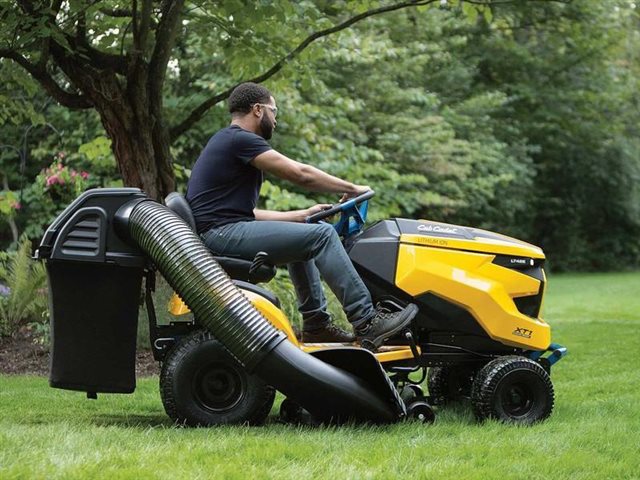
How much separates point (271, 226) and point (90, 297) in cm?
94

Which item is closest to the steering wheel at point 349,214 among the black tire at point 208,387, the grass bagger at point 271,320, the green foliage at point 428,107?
the grass bagger at point 271,320

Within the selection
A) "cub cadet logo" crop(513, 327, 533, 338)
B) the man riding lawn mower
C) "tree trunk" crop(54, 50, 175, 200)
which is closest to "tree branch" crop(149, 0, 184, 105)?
"tree trunk" crop(54, 50, 175, 200)

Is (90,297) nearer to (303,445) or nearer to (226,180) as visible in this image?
(226,180)

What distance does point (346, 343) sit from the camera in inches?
199

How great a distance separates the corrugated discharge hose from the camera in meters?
4.33

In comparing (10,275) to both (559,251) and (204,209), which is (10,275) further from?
(559,251)

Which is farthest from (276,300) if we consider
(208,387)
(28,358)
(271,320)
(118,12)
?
(118,12)

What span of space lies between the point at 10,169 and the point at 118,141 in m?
7.45

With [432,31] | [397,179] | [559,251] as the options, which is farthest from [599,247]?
[397,179]

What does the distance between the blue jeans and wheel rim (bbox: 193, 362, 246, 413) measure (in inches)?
22.8

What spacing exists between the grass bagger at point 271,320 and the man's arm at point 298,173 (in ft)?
0.32

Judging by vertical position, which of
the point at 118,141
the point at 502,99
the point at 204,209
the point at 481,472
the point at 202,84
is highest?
the point at 502,99

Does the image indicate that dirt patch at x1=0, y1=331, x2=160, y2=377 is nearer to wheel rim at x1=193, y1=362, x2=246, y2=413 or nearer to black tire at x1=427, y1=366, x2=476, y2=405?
black tire at x1=427, y1=366, x2=476, y2=405

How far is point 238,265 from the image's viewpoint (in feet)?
15.6
